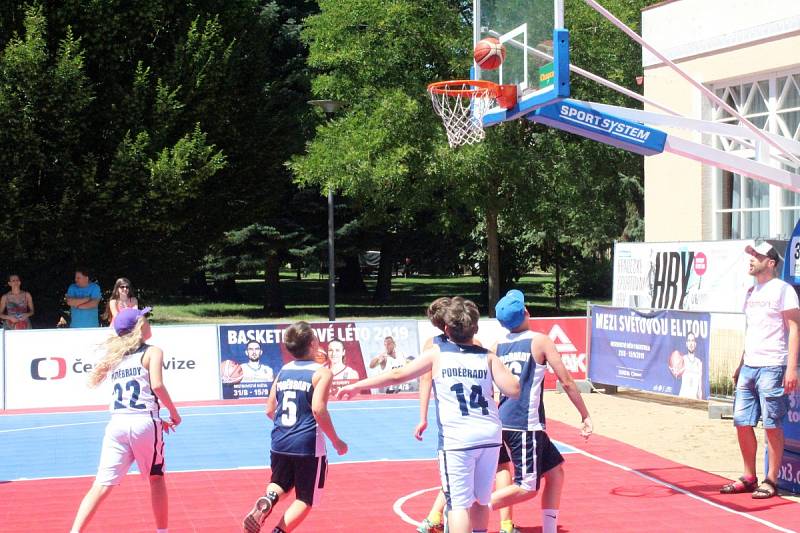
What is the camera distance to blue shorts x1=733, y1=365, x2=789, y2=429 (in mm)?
9820

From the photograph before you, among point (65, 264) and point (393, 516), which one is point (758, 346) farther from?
point (65, 264)

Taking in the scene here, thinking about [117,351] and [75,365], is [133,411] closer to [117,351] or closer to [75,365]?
[117,351]

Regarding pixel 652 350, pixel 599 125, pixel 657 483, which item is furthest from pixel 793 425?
pixel 652 350

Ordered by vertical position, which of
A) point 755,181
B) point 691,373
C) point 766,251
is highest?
point 755,181

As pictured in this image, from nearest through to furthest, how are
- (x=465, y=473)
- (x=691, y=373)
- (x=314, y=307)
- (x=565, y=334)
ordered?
1. (x=465, y=473)
2. (x=691, y=373)
3. (x=565, y=334)
4. (x=314, y=307)

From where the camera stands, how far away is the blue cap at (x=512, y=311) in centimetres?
786

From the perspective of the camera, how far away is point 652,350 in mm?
17484

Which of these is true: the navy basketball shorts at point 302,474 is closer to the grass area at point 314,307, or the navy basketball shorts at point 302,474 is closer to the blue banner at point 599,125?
the blue banner at point 599,125

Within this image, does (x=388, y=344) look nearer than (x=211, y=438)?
No

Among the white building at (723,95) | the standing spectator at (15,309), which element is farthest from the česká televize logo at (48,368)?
the white building at (723,95)

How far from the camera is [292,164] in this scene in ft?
112

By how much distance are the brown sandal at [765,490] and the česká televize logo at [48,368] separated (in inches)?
478

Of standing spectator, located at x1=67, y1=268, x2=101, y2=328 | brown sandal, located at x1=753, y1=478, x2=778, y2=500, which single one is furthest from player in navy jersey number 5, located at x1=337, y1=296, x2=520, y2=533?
standing spectator, located at x1=67, y1=268, x2=101, y2=328

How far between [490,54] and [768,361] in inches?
199
